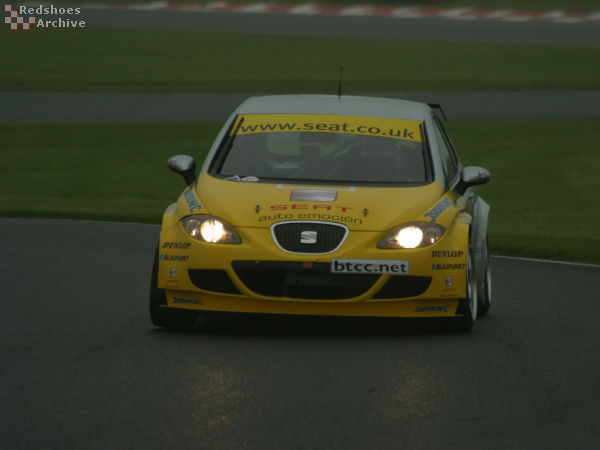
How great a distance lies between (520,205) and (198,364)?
1084 centimetres

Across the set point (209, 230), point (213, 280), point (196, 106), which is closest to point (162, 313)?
point (213, 280)

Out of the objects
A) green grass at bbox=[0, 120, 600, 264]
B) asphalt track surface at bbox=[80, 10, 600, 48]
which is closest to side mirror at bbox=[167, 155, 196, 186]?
green grass at bbox=[0, 120, 600, 264]

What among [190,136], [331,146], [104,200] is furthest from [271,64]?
[331,146]

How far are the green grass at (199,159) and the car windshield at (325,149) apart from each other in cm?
451

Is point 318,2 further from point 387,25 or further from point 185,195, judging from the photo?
point 185,195

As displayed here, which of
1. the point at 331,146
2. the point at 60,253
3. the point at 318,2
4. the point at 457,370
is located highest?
the point at 331,146

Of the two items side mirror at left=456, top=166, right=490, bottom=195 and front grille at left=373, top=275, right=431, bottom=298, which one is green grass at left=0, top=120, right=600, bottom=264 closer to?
side mirror at left=456, top=166, right=490, bottom=195

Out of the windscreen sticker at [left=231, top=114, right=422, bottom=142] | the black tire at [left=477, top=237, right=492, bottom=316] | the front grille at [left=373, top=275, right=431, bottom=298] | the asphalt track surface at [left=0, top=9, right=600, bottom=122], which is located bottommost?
the asphalt track surface at [left=0, top=9, right=600, bottom=122]

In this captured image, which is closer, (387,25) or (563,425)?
(563,425)

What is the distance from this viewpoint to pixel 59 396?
652 centimetres

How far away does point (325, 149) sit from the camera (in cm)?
928

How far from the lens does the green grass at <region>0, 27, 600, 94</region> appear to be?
31.8 meters

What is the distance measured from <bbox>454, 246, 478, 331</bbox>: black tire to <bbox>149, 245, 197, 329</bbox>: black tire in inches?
65.6

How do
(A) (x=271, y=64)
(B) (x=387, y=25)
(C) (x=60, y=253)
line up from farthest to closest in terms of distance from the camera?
(B) (x=387, y=25) < (A) (x=271, y=64) < (C) (x=60, y=253)
